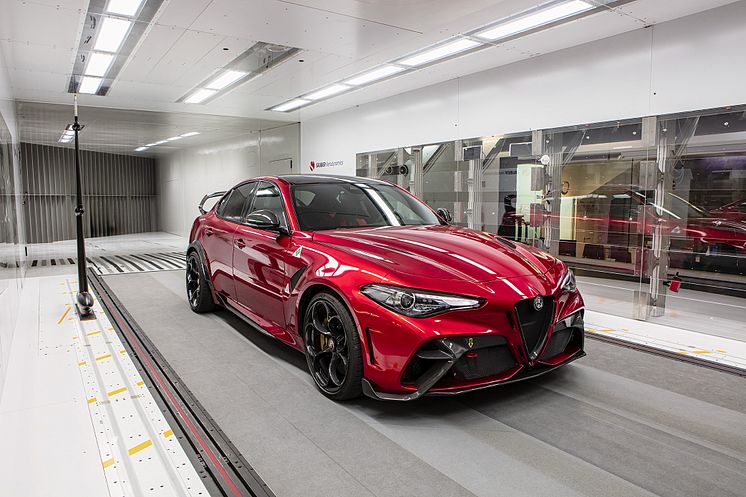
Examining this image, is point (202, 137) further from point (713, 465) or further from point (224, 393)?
point (713, 465)

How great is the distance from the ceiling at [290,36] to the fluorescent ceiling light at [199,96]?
35cm

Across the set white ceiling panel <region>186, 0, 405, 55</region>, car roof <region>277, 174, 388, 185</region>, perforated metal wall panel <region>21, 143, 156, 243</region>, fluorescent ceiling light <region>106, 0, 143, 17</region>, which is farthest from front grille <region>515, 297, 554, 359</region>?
perforated metal wall panel <region>21, 143, 156, 243</region>

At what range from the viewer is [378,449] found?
7.84 ft

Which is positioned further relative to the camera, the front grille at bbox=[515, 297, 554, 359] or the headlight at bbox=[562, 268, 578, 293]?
the headlight at bbox=[562, 268, 578, 293]

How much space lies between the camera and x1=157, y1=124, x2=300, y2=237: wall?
12195mm

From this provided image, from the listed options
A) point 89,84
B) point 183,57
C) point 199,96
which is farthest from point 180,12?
point 199,96

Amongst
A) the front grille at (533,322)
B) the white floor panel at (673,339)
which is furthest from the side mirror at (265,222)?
the white floor panel at (673,339)

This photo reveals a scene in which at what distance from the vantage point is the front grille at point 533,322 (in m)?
2.65

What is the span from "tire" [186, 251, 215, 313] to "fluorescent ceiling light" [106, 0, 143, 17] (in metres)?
2.41

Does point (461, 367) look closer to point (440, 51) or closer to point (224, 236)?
point (224, 236)

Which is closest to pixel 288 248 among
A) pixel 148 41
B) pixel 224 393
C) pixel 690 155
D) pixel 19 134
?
pixel 224 393

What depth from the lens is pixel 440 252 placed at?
291 centimetres

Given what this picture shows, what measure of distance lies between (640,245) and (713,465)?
3734 millimetres

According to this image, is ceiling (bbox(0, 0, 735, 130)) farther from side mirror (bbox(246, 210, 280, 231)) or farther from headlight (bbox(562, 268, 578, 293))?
headlight (bbox(562, 268, 578, 293))
